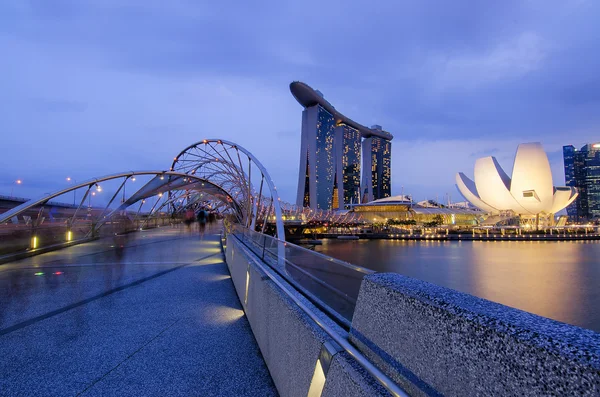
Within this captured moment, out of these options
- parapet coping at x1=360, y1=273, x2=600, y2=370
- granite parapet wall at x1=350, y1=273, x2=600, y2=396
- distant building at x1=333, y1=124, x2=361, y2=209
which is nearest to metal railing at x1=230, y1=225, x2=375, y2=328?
granite parapet wall at x1=350, y1=273, x2=600, y2=396

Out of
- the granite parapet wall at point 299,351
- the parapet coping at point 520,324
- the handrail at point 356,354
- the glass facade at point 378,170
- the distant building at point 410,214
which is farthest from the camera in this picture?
the glass facade at point 378,170

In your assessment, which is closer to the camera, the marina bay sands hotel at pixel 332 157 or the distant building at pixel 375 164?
the marina bay sands hotel at pixel 332 157

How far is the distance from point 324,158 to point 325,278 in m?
142

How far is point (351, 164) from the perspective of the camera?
578 ft

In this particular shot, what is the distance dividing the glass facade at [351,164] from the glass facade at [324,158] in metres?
19.0

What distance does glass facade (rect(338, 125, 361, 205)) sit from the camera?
562ft

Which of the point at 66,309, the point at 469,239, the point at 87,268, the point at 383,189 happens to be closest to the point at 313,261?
the point at 66,309

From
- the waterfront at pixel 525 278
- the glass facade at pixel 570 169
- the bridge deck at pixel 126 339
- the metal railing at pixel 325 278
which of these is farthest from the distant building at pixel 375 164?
the metal railing at pixel 325 278

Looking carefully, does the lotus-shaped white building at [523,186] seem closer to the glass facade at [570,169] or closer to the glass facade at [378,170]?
the glass facade at [378,170]

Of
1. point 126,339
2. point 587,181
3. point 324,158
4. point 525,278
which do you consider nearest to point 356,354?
point 126,339

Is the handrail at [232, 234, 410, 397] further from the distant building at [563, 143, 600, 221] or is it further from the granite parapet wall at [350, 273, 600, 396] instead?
the distant building at [563, 143, 600, 221]

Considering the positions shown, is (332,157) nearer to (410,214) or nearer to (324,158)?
(324,158)

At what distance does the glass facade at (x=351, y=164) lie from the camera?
171 m

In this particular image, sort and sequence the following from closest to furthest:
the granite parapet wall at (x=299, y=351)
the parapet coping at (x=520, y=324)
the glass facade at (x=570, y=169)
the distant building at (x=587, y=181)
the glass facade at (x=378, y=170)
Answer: the parapet coping at (x=520, y=324) → the granite parapet wall at (x=299, y=351) → the distant building at (x=587, y=181) → the glass facade at (x=570, y=169) → the glass facade at (x=378, y=170)
